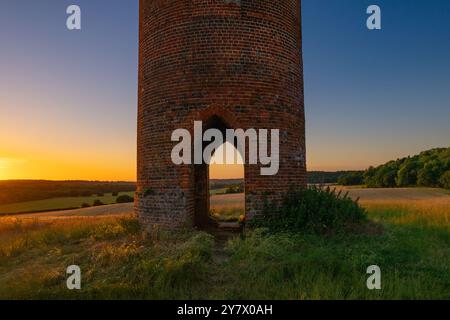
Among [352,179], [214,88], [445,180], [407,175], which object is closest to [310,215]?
[214,88]

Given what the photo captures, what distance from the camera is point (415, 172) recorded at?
169 ft

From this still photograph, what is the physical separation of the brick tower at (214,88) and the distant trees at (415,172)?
4812 centimetres

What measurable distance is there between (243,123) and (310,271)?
145 inches

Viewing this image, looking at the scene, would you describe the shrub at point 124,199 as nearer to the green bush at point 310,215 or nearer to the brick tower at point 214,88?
the brick tower at point 214,88

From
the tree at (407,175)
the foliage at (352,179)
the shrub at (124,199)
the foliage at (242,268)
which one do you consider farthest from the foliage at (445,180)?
the foliage at (242,268)

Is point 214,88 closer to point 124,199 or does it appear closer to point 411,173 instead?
point 124,199

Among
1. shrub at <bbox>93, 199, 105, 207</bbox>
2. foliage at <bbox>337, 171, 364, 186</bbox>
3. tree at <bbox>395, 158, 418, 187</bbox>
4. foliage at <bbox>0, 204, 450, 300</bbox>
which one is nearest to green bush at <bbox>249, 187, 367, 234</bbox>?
foliage at <bbox>0, 204, 450, 300</bbox>

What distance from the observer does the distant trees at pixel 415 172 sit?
4691cm

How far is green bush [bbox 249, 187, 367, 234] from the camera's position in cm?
686

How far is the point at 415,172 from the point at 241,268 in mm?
56573

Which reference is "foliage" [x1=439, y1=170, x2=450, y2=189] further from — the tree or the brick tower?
the brick tower
